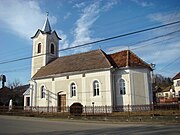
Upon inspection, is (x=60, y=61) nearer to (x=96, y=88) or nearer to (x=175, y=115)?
(x=96, y=88)

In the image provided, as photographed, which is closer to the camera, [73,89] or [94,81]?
[94,81]

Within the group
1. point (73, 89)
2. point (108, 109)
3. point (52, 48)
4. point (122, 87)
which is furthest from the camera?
point (52, 48)

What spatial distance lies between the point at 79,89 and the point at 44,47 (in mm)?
12692

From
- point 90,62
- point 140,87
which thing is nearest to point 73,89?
point 90,62

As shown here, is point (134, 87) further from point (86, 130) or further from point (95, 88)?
point (86, 130)

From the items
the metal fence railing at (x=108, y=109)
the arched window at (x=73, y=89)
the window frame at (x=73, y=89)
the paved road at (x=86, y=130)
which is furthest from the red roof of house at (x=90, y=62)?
the paved road at (x=86, y=130)

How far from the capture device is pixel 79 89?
3081 cm

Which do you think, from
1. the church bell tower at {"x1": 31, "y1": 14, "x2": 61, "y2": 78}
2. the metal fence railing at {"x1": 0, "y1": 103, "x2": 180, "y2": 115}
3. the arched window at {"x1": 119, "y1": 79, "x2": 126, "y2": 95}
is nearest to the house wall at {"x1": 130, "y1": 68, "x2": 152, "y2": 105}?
the arched window at {"x1": 119, "y1": 79, "x2": 126, "y2": 95}

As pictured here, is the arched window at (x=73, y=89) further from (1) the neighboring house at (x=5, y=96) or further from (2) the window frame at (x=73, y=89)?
(1) the neighboring house at (x=5, y=96)

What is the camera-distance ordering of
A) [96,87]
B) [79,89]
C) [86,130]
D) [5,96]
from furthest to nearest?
[5,96] → [79,89] → [96,87] → [86,130]

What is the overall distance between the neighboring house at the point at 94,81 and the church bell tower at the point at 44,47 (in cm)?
205

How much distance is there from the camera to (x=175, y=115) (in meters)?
18.7

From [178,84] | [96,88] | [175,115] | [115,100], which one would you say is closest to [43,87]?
[96,88]

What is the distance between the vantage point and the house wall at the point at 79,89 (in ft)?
93.7
